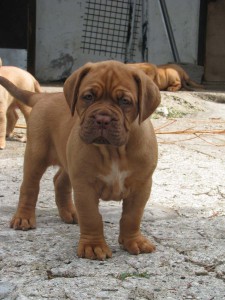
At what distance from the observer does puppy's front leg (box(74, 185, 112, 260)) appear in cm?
386

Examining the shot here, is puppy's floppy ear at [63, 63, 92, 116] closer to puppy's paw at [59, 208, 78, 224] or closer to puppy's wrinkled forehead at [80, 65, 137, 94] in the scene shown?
puppy's wrinkled forehead at [80, 65, 137, 94]

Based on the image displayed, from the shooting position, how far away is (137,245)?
4.07 m

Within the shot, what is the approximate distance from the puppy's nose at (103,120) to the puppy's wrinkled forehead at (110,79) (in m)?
0.17

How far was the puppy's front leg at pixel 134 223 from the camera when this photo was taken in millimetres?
4012

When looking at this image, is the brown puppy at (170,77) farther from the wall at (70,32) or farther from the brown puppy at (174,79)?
the wall at (70,32)

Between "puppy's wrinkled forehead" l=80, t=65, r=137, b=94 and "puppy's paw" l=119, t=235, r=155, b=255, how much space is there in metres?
0.96

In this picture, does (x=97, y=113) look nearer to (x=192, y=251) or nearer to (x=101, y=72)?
(x=101, y=72)

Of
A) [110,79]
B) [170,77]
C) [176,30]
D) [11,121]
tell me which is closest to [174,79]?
[170,77]

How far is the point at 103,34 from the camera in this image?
1399cm

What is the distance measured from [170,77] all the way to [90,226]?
9.51 m

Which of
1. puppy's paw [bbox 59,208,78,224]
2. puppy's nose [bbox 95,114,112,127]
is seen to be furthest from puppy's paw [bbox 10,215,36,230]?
puppy's nose [bbox 95,114,112,127]

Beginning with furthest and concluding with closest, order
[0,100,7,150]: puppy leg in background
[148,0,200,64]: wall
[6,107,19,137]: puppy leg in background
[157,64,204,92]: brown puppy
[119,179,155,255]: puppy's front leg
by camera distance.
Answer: [148,0,200,64]: wall → [157,64,204,92]: brown puppy → [6,107,19,137]: puppy leg in background → [0,100,7,150]: puppy leg in background → [119,179,155,255]: puppy's front leg

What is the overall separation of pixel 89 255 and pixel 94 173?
0.49m

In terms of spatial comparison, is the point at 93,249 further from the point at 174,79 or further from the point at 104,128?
the point at 174,79
